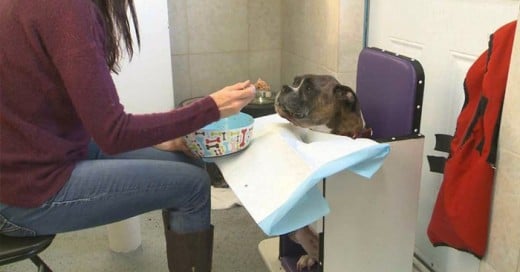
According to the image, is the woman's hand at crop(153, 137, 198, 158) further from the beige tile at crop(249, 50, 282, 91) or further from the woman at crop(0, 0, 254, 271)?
the beige tile at crop(249, 50, 282, 91)

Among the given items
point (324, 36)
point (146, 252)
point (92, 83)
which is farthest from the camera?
point (324, 36)

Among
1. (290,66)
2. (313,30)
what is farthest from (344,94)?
(290,66)

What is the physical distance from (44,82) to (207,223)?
20.1 inches

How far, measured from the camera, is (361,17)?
2041 mm

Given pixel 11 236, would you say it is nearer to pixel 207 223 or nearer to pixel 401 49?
pixel 207 223

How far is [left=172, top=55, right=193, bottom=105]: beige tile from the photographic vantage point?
8.61ft

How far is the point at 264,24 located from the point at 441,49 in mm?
1307

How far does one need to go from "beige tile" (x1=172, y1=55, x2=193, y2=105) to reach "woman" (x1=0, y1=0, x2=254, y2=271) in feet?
4.71

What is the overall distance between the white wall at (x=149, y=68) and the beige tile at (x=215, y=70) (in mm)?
396

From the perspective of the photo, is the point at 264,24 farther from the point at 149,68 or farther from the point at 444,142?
the point at 444,142

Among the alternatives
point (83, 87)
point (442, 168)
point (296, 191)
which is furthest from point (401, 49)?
point (83, 87)

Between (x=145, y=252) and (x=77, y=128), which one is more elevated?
(x=77, y=128)

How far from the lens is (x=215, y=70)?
2.71 meters

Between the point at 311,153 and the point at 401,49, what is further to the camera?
the point at 401,49
